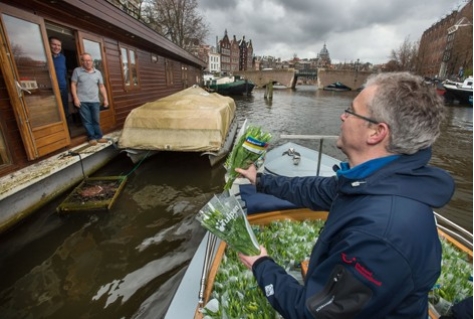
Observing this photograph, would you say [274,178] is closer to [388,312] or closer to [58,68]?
[388,312]

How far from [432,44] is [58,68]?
224 ft

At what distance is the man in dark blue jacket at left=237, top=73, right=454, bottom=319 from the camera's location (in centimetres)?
80

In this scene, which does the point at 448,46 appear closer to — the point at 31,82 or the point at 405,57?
the point at 405,57

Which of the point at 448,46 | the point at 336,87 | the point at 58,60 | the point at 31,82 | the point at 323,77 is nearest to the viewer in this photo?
the point at 31,82

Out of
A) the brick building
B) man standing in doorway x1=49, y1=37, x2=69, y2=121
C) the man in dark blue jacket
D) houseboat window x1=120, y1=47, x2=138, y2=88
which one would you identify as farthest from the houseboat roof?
the brick building

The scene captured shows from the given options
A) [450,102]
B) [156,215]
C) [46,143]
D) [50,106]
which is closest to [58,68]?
[50,106]

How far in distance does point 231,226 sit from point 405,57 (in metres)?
64.1

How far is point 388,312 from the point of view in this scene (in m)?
0.88

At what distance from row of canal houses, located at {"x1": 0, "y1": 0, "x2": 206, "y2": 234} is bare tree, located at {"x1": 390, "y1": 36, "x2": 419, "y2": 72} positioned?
186 ft

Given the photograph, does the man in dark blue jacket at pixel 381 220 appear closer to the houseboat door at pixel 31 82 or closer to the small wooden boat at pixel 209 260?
the small wooden boat at pixel 209 260

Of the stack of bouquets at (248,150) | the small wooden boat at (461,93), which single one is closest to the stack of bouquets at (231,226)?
the stack of bouquets at (248,150)

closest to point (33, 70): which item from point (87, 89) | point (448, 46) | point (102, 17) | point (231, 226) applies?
point (87, 89)

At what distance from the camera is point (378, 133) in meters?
1.01

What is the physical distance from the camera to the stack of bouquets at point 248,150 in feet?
5.15
